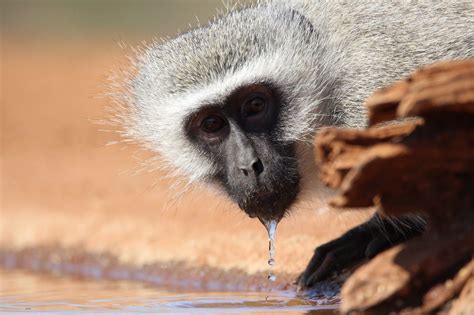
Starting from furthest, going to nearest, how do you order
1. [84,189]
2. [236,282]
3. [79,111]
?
1. [79,111]
2. [84,189]
3. [236,282]

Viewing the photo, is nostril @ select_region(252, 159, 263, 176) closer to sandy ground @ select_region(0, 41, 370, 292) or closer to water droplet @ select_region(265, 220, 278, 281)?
water droplet @ select_region(265, 220, 278, 281)

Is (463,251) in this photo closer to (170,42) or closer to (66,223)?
(170,42)

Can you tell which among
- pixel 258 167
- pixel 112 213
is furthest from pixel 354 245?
pixel 112 213

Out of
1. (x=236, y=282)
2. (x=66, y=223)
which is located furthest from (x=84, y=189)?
(x=236, y=282)

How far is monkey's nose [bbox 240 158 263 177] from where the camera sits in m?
4.54

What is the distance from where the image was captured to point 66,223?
24.2 ft

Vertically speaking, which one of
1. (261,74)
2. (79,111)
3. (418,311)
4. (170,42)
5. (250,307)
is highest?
(79,111)

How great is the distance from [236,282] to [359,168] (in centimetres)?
252

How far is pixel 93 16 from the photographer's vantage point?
2284cm

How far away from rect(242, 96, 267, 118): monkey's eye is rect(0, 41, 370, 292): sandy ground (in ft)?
2.42

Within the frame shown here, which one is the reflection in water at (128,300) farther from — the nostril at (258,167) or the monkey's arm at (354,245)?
the nostril at (258,167)

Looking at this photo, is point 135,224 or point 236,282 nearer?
point 236,282

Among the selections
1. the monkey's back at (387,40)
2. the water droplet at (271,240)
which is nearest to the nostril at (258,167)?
the water droplet at (271,240)

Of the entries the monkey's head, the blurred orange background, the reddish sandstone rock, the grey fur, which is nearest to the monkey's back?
the grey fur
